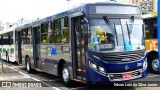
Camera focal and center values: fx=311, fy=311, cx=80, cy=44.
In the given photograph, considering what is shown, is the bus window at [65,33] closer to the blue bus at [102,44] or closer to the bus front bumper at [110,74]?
the blue bus at [102,44]

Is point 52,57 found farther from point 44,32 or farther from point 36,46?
point 36,46

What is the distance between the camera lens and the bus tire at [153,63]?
14031mm

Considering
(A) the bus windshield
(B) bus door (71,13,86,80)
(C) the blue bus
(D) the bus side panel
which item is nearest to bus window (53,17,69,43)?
(C) the blue bus

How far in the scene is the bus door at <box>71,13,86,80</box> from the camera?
996cm

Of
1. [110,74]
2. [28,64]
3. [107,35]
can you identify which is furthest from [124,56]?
[28,64]

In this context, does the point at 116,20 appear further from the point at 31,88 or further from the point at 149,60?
the point at 149,60

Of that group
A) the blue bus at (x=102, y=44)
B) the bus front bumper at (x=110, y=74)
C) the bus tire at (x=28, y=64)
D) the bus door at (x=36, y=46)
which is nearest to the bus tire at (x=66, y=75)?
the blue bus at (x=102, y=44)

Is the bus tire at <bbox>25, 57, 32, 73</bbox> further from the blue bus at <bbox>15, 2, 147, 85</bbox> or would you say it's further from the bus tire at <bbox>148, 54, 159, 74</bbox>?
the bus tire at <bbox>148, 54, 159, 74</bbox>

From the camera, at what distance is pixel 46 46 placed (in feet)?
44.4

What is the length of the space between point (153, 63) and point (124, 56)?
5.28 m

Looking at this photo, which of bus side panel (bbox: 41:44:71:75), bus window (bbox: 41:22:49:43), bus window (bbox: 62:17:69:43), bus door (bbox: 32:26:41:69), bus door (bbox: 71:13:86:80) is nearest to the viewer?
bus door (bbox: 71:13:86:80)

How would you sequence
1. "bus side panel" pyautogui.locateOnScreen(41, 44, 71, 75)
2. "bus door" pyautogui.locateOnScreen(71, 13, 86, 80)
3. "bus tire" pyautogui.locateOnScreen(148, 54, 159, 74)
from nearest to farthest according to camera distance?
"bus door" pyautogui.locateOnScreen(71, 13, 86, 80)
"bus side panel" pyautogui.locateOnScreen(41, 44, 71, 75)
"bus tire" pyautogui.locateOnScreen(148, 54, 159, 74)

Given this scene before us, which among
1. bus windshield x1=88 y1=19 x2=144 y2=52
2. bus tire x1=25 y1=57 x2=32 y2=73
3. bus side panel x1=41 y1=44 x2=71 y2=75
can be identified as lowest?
bus tire x1=25 y1=57 x2=32 y2=73

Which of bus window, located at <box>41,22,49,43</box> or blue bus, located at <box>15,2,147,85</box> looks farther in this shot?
bus window, located at <box>41,22,49,43</box>
